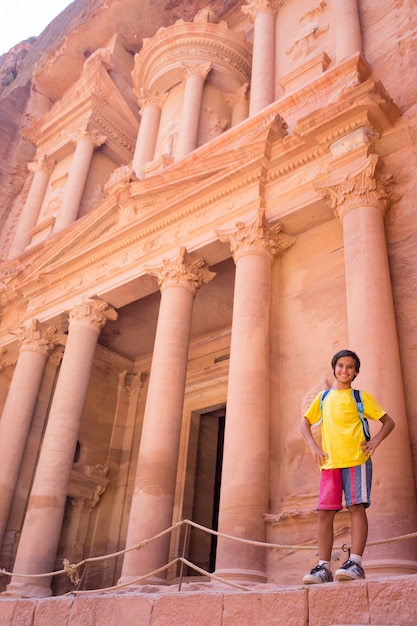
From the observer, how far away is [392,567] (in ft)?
21.0

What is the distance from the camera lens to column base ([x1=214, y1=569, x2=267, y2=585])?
770 cm

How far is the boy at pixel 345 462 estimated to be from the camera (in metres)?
4.66

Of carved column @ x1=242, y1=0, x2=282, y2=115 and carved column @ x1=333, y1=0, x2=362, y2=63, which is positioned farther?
carved column @ x1=242, y1=0, x2=282, y2=115

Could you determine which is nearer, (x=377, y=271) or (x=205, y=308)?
(x=377, y=271)

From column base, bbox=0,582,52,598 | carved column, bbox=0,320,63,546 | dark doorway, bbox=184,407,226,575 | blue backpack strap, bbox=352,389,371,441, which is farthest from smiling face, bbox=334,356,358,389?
carved column, bbox=0,320,63,546

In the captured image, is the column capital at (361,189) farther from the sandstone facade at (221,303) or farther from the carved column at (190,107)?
the carved column at (190,107)

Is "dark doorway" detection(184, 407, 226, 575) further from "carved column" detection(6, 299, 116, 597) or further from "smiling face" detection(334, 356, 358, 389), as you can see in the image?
"smiling face" detection(334, 356, 358, 389)

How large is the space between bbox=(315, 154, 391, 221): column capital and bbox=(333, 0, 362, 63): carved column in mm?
4345

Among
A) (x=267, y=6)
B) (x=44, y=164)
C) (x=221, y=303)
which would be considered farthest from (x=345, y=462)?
(x=44, y=164)

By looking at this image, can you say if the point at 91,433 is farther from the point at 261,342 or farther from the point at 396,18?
the point at 396,18

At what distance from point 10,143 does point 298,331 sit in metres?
22.9

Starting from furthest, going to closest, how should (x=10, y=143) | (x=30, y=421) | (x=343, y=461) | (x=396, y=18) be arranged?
(x=10, y=143), (x=30, y=421), (x=396, y=18), (x=343, y=461)

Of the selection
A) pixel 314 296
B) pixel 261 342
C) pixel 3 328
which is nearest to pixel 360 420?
pixel 261 342

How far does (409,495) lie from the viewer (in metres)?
6.94
